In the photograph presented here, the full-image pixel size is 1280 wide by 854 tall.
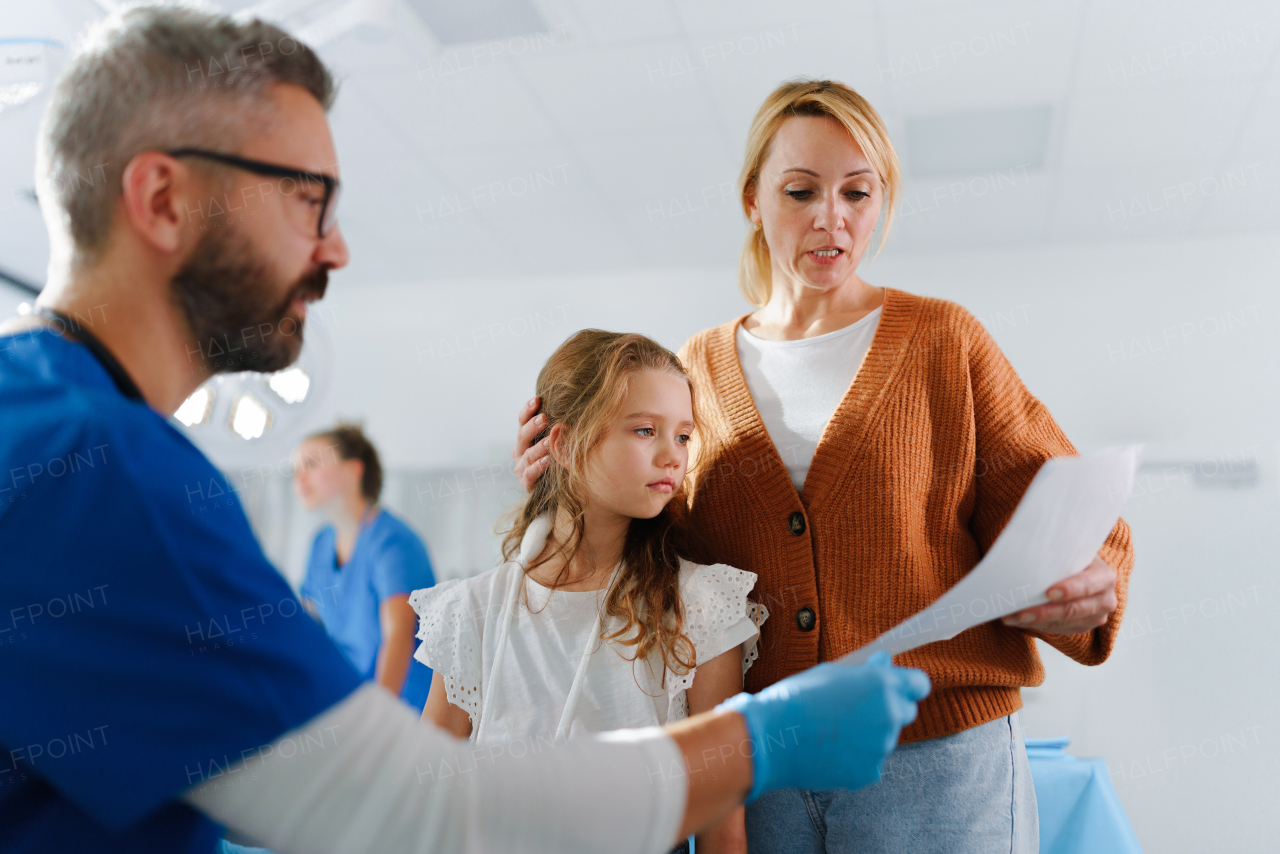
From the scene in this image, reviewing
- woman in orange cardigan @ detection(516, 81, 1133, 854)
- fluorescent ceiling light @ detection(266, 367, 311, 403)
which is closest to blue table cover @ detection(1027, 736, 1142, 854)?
woman in orange cardigan @ detection(516, 81, 1133, 854)

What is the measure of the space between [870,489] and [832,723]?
1.25ft

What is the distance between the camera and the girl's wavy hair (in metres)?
1.08

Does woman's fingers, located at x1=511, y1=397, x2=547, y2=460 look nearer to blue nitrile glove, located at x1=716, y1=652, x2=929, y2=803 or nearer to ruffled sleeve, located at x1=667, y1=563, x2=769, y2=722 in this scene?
ruffled sleeve, located at x1=667, y1=563, x2=769, y2=722

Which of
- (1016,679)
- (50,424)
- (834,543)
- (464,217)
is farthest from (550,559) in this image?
(464,217)

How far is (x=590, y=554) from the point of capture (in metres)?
1.21

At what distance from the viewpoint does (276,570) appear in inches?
24.0

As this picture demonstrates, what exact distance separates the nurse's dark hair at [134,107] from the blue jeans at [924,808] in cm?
88

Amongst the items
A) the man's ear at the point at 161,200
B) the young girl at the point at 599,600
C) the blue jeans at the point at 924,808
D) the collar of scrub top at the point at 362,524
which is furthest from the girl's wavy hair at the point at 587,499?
the collar of scrub top at the point at 362,524

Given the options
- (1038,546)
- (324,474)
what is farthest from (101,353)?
(324,474)

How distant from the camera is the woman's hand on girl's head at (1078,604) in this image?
852 mm

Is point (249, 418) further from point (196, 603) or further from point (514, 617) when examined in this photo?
point (196, 603)

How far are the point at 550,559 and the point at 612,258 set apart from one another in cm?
359

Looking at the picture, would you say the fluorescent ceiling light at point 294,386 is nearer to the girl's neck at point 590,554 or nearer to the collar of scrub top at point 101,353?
the girl's neck at point 590,554

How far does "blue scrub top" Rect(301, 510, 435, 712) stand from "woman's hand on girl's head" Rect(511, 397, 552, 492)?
4.14 ft
